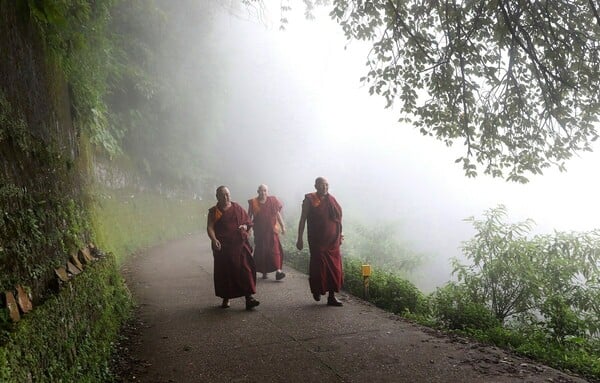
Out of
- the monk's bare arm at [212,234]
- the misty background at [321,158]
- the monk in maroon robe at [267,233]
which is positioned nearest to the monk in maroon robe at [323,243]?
the monk's bare arm at [212,234]

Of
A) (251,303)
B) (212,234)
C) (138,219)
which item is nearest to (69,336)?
(212,234)

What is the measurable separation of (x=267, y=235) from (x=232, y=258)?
274 cm

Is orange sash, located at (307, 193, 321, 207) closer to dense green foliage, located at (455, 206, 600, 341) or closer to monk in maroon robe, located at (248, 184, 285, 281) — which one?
monk in maroon robe, located at (248, 184, 285, 281)

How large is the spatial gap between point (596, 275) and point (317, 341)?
15.1 ft

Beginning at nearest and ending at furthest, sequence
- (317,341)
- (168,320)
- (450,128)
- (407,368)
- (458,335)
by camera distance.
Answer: (407,368) → (317,341) → (458,335) → (168,320) → (450,128)

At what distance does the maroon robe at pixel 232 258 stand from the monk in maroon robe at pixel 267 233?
246 cm

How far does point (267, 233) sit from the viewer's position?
9859 millimetres

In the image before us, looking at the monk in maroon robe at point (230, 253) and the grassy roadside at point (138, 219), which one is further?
the grassy roadside at point (138, 219)

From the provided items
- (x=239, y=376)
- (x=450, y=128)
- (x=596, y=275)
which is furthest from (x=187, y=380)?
(x=596, y=275)

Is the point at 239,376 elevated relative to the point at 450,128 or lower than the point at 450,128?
lower

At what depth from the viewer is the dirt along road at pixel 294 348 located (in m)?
4.41

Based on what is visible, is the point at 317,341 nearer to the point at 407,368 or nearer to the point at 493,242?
the point at 407,368

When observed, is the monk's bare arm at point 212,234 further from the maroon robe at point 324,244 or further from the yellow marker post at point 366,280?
the yellow marker post at point 366,280

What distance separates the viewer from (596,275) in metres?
6.93
